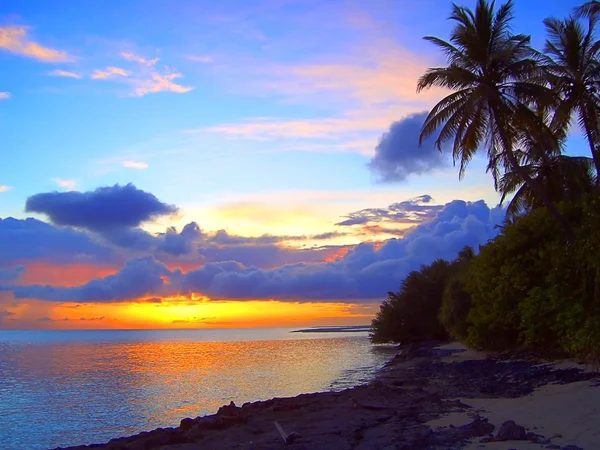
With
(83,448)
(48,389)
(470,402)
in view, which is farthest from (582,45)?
(48,389)

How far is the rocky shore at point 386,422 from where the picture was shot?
11437mm

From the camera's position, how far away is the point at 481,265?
29.4 meters

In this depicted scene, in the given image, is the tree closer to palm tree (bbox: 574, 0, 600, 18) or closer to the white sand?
palm tree (bbox: 574, 0, 600, 18)

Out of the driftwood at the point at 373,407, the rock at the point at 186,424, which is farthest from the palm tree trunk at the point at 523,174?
the rock at the point at 186,424

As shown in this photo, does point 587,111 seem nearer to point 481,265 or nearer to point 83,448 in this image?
point 481,265

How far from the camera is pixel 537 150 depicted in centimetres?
2505

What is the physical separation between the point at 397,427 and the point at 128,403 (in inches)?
784

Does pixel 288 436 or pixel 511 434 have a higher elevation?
pixel 511 434

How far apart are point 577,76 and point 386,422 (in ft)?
58.1

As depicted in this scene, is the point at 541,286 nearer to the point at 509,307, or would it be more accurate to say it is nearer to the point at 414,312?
the point at 509,307

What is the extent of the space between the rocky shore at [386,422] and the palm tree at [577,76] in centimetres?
1058

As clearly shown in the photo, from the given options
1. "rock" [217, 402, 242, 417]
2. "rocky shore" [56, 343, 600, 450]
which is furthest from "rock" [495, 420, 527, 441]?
"rock" [217, 402, 242, 417]

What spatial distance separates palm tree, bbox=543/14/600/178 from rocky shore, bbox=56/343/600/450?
1058cm

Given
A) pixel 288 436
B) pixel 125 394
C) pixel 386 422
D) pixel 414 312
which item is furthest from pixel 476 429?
pixel 414 312
